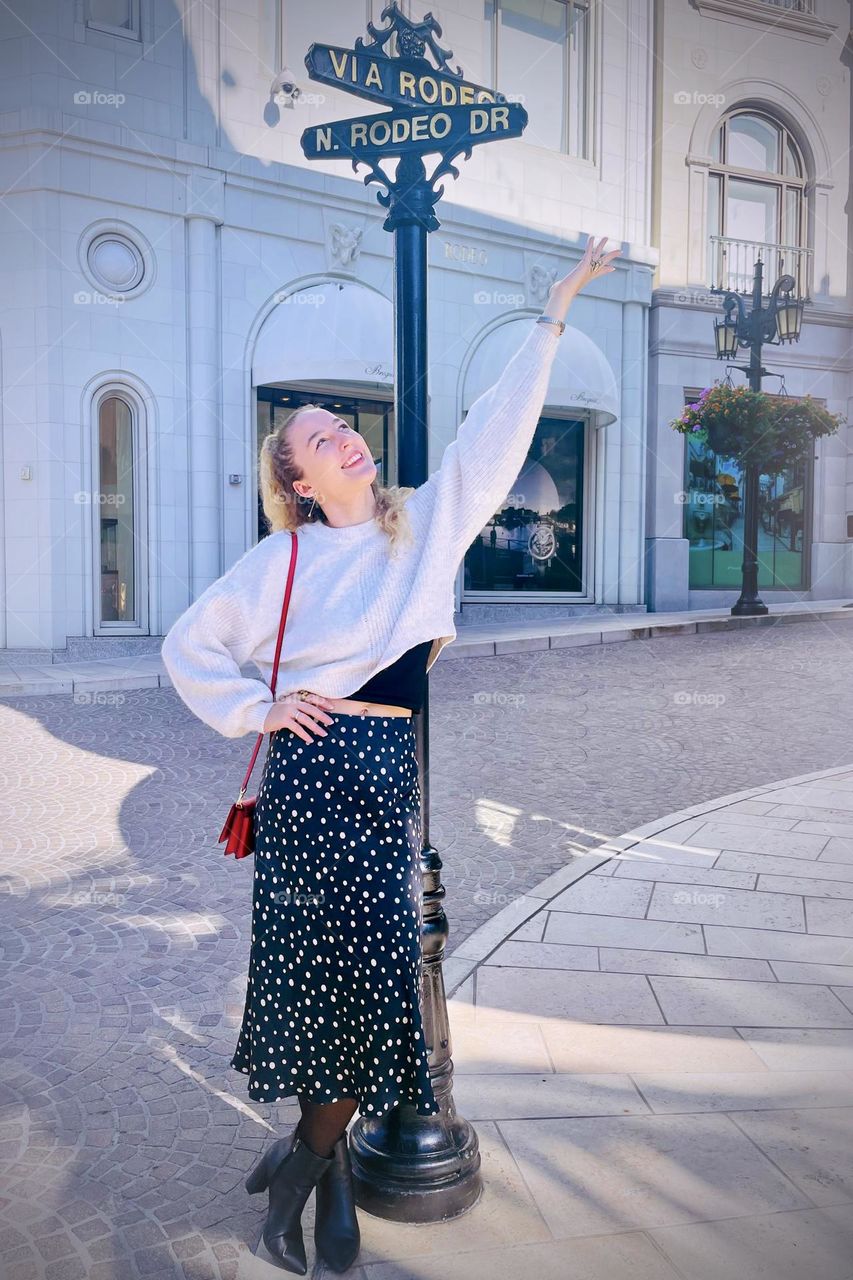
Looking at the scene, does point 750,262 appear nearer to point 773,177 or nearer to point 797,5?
point 773,177

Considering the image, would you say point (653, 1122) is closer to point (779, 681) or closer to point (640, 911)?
point (640, 911)

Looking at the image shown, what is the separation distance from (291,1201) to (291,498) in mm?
1701

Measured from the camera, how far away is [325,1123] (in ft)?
8.40

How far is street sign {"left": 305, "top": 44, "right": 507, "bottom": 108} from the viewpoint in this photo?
9.87ft

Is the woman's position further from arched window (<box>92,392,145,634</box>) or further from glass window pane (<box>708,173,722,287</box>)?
glass window pane (<box>708,173,722,287</box>)

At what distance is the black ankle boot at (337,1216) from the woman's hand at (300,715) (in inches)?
40.1

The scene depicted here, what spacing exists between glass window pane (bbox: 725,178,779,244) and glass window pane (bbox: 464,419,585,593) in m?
6.23

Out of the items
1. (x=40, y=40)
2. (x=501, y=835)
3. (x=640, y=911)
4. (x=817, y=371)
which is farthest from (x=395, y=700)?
(x=817, y=371)

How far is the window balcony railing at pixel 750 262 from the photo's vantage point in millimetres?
21328

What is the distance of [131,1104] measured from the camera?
A: 129 inches

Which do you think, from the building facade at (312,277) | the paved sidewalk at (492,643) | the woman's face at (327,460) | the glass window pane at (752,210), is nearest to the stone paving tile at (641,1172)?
the woman's face at (327,460)

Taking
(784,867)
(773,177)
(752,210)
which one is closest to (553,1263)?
(784,867)

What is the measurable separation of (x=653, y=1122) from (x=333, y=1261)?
1063 mm

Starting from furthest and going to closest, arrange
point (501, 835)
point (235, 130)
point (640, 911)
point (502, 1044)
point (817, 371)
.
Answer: point (817, 371), point (235, 130), point (501, 835), point (640, 911), point (502, 1044)
